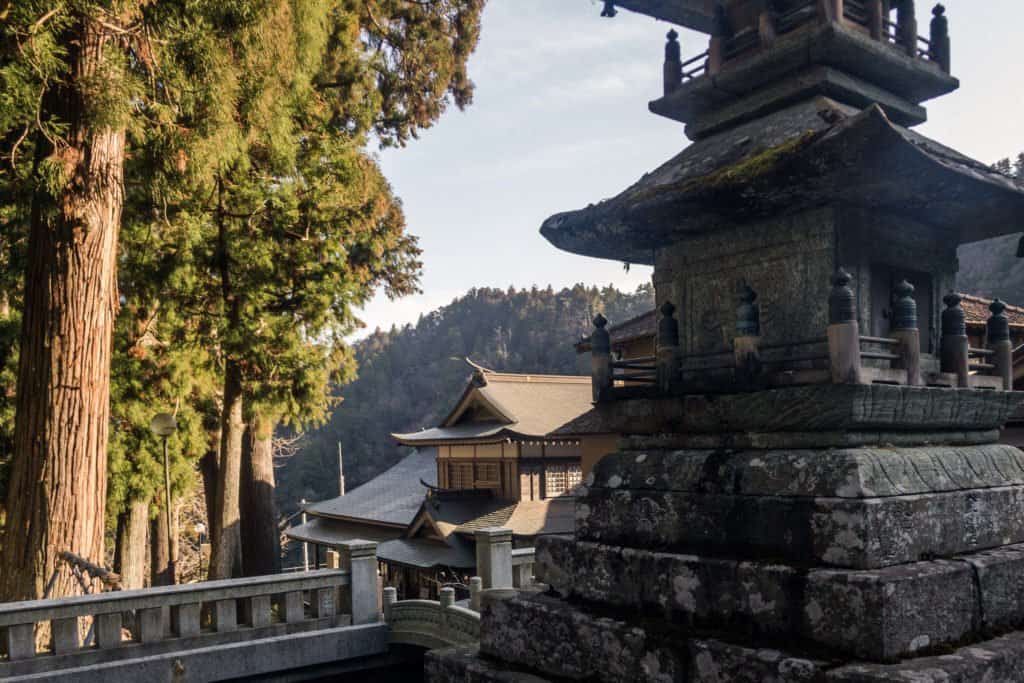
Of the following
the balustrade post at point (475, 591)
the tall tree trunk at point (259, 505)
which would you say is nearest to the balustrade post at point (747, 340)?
the balustrade post at point (475, 591)

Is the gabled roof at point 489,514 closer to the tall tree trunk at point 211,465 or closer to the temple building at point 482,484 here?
the temple building at point 482,484

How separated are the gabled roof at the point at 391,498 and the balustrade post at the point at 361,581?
17.6 meters

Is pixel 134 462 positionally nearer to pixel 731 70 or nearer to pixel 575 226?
pixel 575 226

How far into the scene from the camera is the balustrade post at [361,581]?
9.25m

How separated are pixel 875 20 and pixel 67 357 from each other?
8275 mm

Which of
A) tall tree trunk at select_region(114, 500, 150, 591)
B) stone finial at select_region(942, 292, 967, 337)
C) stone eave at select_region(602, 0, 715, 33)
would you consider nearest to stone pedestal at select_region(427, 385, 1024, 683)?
stone finial at select_region(942, 292, 967, 337)

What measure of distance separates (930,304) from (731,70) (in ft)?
6.50

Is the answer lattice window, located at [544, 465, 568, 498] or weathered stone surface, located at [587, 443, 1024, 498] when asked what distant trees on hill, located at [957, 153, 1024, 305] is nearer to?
lattice window, located at [544, 465, 568, 498]

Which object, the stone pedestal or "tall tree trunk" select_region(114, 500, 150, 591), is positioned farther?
"tall tree trunk" select_region(114, 500, 150, 591)

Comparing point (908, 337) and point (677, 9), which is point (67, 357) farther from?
point (908, 337)

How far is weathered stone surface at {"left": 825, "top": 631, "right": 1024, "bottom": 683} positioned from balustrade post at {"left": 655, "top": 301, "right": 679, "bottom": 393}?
199 cm

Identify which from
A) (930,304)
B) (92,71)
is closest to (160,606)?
(92,71)

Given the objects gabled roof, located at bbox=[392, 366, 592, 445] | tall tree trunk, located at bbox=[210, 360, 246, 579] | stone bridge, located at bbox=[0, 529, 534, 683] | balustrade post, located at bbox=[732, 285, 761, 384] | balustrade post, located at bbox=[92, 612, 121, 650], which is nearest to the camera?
balustrade post, located at bbox=[732, 285, 761, 384]

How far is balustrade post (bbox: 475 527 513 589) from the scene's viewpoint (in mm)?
9336
